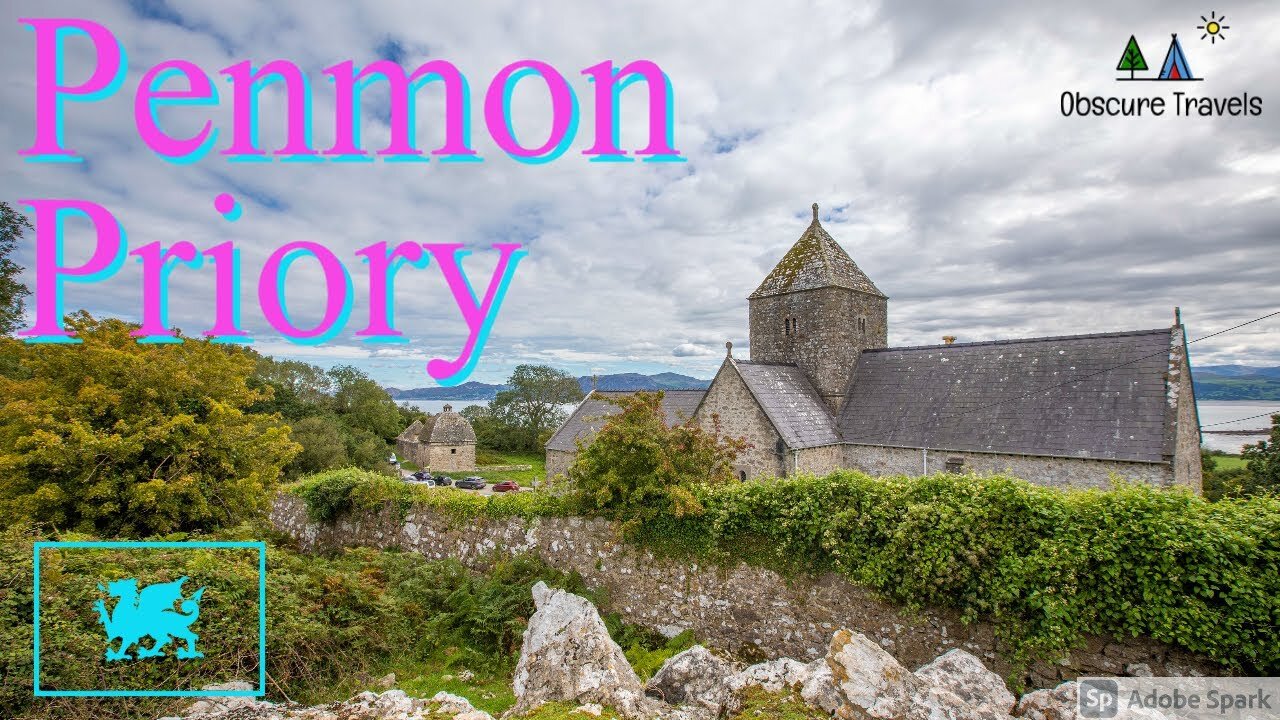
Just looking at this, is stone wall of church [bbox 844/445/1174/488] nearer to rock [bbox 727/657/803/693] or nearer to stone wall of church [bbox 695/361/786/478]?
stone wall of church [bbox 695/361/786/478]

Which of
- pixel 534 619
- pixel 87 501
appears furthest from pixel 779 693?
pixel 87 501

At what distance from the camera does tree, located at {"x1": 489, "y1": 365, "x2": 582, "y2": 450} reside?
2320 inches

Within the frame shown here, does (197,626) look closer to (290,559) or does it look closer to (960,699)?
(290,559)

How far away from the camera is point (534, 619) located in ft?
21.5

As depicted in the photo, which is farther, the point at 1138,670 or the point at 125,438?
the point at 125,438

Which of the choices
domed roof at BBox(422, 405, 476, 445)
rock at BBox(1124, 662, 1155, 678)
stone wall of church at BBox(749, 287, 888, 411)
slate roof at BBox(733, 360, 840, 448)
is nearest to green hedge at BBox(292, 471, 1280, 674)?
rock at BBox(1124, 662, 1155, 678)

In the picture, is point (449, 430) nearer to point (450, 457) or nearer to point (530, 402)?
point (450, 457)

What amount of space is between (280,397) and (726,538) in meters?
37.9

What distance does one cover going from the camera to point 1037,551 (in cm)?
608

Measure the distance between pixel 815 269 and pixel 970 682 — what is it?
2011 cm

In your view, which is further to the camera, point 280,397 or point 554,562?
point 280,397

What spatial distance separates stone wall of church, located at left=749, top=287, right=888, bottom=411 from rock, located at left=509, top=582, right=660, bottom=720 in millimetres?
18548

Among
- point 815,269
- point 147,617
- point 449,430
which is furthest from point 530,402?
point 147,617

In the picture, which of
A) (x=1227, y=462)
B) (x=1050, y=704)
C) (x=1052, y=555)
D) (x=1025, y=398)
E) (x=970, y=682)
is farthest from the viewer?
(x=1227, y=462)
